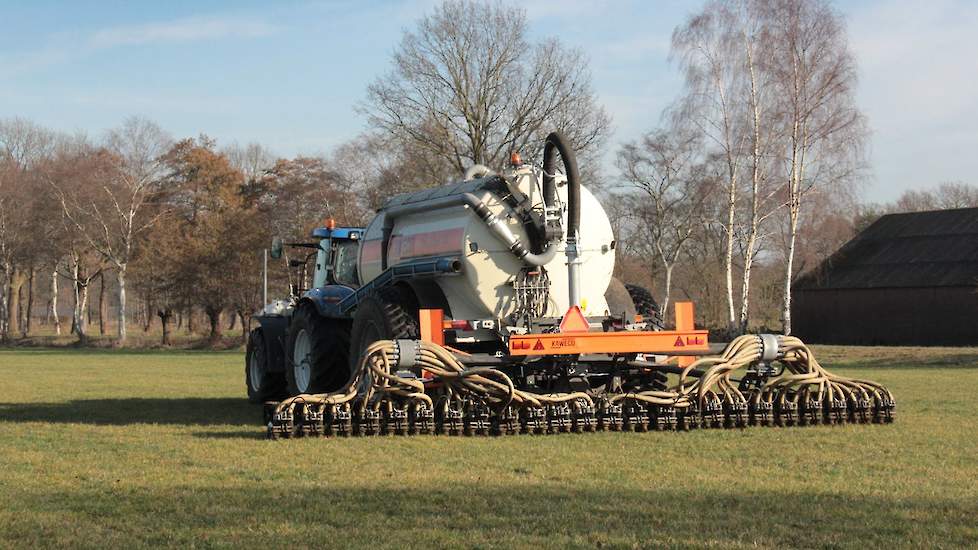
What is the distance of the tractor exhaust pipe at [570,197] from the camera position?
1336 centimetres

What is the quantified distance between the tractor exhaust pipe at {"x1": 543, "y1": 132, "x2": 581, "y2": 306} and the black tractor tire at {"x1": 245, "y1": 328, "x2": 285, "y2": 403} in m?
6.39

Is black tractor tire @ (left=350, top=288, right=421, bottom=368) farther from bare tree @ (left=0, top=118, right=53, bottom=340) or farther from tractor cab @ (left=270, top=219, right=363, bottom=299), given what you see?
bare tree @ (left=0, top=118, right=53, bottom=340)

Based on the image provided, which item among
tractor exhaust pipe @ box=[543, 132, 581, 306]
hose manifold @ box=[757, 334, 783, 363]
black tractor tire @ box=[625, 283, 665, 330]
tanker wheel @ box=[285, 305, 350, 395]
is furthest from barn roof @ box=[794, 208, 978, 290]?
tractor exhaust pipe @ box=[543, 132, 581, 306]

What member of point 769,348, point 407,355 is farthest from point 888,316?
point 407,355

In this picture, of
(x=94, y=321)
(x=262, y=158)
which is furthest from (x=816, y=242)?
(x=94, y=321)

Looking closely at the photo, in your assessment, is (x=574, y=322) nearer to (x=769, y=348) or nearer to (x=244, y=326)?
(x=769, y=348)

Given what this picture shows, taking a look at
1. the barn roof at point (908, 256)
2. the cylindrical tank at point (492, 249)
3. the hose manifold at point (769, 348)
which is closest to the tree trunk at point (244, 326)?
the barn roof at point (908, 256)

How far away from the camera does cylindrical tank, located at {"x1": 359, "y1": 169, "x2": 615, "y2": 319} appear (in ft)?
44.0

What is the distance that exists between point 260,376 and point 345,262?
234 cm

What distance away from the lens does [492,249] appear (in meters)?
13.4

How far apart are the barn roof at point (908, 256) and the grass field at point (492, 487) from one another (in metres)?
42.7

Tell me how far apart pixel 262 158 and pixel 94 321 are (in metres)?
40.3

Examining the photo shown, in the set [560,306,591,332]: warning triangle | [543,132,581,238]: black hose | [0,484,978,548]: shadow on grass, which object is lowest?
[0,484,978,548]: shadow on grass

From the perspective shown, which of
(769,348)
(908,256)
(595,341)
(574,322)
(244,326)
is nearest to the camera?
(595,341)
